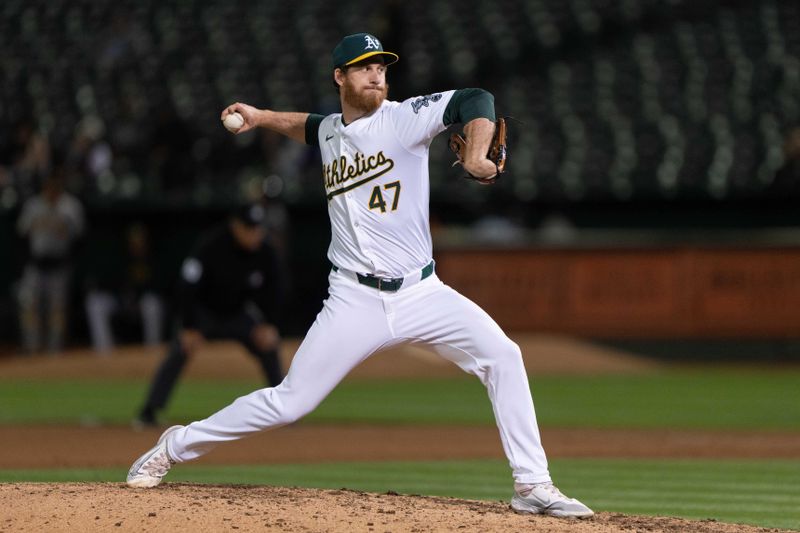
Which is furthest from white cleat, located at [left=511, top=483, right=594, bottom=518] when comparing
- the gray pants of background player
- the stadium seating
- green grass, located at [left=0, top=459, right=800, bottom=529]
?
the stadium seating

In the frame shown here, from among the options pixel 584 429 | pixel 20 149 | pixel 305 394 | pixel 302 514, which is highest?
pixel 20 149

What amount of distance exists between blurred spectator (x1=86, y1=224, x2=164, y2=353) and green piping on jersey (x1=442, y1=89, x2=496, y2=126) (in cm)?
1197

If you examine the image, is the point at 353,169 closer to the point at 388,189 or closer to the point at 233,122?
the point at 388,189

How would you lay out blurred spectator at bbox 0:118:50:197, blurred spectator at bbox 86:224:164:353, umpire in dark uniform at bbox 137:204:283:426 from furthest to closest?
blurred spectator at bbox 0:118:50:197 → blurred spectator at bbox 86:224:164:353 → umpire in dark uniform at bbox 137:204:283:426

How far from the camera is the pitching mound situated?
202 inches

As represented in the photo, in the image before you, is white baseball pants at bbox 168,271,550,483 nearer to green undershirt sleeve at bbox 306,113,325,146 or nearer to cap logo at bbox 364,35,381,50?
green undershirt sleeve at bbox 306,113,325,146

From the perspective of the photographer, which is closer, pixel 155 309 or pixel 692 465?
pixel 692 465

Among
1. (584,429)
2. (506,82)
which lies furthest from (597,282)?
(584,429)

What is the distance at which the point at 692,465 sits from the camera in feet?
29.0

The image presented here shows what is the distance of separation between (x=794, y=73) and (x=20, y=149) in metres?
10.6

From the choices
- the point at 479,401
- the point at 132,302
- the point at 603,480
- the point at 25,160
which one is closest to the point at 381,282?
the point at 603,480

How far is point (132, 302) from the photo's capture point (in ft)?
56.6

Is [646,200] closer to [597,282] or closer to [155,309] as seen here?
[597,282]

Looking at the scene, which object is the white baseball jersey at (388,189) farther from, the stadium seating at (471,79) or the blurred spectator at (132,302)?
the stadium seating at (471,79)
